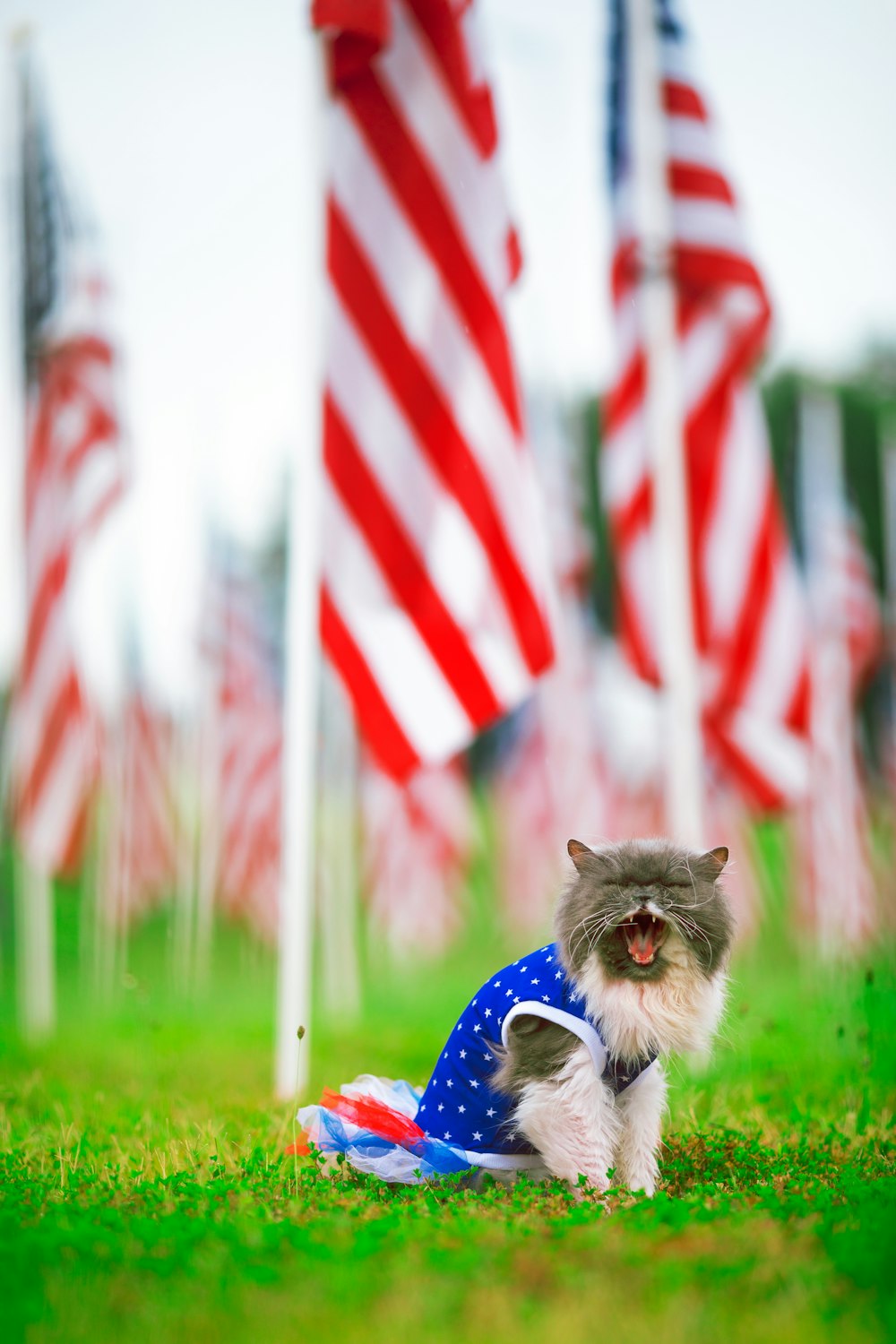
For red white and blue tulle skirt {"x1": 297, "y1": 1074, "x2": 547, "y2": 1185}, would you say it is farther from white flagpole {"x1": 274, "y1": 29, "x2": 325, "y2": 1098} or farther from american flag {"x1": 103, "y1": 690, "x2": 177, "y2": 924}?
american flag {"x1": 103, "y1": 690, "x2": 177, "y2": 924}

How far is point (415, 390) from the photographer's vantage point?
648 centimetres

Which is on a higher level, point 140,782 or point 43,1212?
point 140,782

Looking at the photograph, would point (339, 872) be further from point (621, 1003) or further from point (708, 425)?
point (621, 1003)

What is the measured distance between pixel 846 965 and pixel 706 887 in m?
4.32

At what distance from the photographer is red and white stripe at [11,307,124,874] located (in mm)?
10523

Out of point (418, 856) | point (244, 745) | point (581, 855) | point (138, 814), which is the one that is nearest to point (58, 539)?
point (581, 855)

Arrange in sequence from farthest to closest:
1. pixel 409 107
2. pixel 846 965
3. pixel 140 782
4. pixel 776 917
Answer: pixel 776 917 → pixel 140 782 → pixel 846 965 → pixel 409 107

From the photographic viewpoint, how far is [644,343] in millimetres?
8539

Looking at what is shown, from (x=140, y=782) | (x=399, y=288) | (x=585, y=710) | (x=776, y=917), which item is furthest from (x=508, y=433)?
(x=776, y=917)

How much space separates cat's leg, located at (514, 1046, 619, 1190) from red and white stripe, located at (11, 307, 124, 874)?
7.72 metres

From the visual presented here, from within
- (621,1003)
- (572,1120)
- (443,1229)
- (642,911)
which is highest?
(642,911)

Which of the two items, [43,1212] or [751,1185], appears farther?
[751,1185]

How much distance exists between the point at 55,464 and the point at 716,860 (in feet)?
26.3

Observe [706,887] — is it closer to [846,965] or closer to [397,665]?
[397,665]
